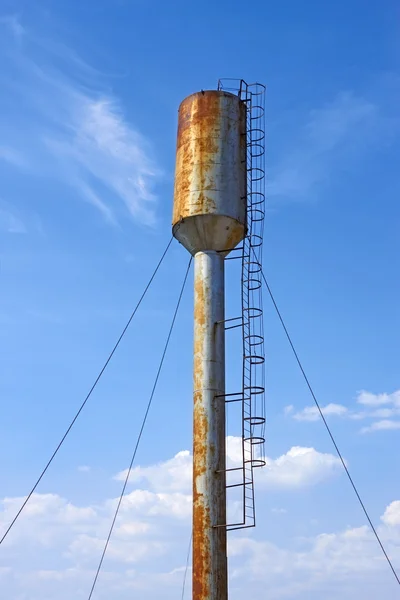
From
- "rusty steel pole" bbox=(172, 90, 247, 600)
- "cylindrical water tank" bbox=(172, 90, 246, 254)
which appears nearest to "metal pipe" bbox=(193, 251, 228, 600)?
"rusty steel pole" bbox=(172, 90, 247, 600)

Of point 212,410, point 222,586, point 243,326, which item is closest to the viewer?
point 222,586

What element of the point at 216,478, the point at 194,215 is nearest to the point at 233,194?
the point at 194,215

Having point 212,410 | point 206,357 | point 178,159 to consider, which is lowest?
point 212,410

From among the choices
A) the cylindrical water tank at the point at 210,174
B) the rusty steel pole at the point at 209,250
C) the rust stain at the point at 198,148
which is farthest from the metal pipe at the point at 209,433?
the rust stain at the point at 198,148

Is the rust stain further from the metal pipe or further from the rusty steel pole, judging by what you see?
the metal pipe

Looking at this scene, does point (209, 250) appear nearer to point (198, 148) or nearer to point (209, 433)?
point (198, 148)

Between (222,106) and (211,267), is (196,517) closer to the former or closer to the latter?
(211,267)

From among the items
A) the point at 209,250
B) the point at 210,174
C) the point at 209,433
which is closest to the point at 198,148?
the point at 210,174

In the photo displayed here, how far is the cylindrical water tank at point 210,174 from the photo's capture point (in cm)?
2352

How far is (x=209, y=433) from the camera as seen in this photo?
21.9 metres

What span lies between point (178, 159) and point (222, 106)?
2.15 m

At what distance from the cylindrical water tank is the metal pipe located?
0.84 meters

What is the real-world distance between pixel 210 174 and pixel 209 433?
305 inches

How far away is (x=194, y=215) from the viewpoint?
2342 centimetres
